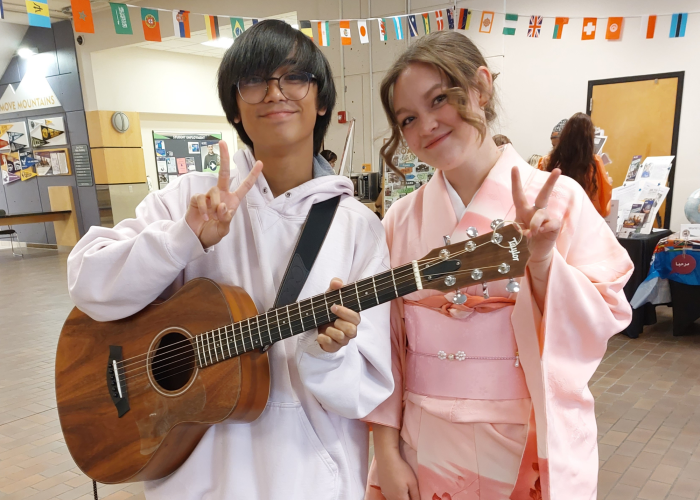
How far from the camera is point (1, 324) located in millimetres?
5422

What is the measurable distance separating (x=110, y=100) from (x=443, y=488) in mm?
10310

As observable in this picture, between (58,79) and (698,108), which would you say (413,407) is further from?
(58,79)

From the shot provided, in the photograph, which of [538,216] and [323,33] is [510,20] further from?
[538,216]

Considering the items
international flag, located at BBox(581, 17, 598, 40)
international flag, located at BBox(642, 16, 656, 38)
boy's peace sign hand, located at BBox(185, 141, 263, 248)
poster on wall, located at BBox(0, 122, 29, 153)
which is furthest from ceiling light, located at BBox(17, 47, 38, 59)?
boy's peace sign hand, located at BBox(185, 141, 263, 248)

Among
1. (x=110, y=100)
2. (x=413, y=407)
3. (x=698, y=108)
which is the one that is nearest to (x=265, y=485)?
(x=413, y=407)

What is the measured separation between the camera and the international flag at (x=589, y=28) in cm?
528

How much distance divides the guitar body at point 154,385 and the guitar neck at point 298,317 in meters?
0.03

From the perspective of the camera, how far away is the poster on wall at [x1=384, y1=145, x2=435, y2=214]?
5.29 metres

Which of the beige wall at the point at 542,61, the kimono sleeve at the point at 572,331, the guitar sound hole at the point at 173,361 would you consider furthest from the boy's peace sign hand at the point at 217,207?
the beige wall at the point at 542,61

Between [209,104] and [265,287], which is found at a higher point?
[209,104]

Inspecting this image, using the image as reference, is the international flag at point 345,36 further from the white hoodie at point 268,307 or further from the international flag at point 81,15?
the white hoodie at point 268,307

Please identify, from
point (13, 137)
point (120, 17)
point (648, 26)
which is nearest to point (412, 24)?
point (648, 26)

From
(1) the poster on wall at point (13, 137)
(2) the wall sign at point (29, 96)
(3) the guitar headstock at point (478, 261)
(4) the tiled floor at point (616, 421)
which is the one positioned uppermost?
(2) the wall sign at point (29, 96)

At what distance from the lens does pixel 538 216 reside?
0.93 m
